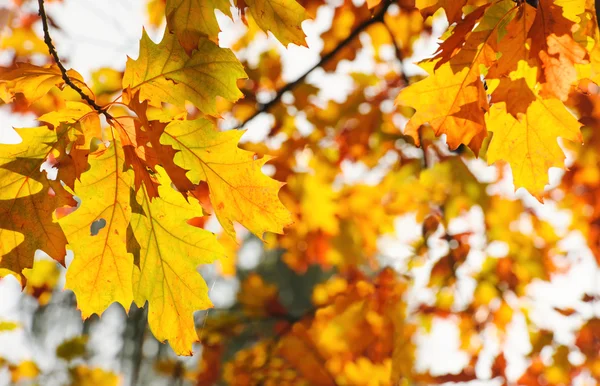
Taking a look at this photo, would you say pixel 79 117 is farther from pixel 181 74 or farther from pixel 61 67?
pixel 181 74

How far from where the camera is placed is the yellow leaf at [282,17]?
1090 millimetres

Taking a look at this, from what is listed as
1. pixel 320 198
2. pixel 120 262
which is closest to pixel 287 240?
pixel 320 198

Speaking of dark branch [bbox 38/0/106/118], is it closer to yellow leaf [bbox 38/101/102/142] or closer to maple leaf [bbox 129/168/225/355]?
yellow leaf [bbox 38/101/102/142]

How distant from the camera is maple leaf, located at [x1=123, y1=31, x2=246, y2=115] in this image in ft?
3.60

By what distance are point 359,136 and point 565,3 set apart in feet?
7.72

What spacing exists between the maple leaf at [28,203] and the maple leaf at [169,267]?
0.50ft

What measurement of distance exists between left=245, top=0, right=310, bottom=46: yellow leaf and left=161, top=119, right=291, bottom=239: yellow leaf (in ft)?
0.70

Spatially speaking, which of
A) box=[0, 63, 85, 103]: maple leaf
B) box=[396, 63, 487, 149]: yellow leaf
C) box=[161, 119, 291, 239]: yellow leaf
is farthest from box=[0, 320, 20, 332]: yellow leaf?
box=[396, 63, 487, 149]: yellow leaf

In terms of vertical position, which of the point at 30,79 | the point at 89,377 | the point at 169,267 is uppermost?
the point at 30,79

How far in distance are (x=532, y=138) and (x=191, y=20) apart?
0.71 m

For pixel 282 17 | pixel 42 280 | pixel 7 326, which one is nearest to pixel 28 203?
pixel 282 17

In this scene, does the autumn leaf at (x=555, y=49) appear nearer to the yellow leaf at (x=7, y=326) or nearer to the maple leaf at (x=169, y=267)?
the maple leaf at (x=169, y=267)

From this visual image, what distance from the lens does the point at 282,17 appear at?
1.09 m

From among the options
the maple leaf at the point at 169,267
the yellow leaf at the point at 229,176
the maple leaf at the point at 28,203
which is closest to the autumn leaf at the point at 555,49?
the yellow leaf at the point at 229,176
